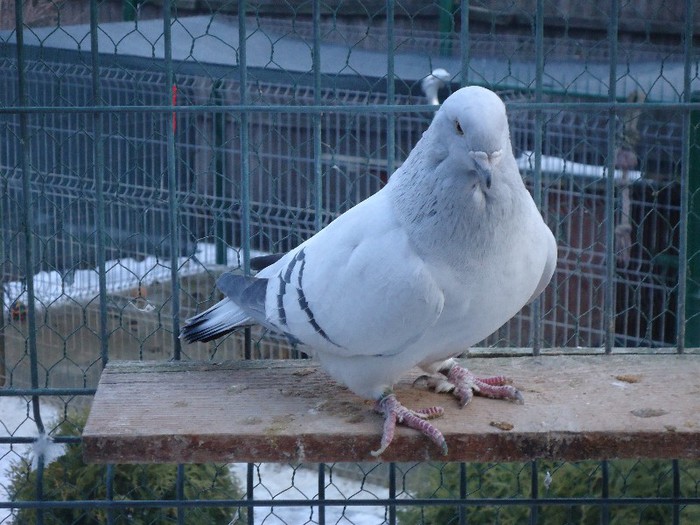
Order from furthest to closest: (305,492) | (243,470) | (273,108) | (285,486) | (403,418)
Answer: (243,470), (285,486), (305,492), (273,108), (403,418)

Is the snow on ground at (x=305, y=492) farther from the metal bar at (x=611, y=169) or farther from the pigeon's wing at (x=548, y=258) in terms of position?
the pigeon's wing at (x=548, y=258)

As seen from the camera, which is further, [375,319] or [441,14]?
[441,14]

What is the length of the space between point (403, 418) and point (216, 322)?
616 mm

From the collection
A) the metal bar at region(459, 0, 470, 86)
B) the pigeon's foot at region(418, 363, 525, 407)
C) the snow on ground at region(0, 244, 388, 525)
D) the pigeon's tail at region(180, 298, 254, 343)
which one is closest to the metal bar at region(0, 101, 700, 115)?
the metal bar at region(459, 0, 470, 86)

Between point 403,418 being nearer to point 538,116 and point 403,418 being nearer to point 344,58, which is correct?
point 538,116

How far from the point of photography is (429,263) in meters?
2.10

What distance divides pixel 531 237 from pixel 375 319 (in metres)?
0.41

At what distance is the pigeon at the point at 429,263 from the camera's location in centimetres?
204

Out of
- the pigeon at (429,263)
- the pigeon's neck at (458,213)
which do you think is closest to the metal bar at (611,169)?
the pigeon at (429,263)

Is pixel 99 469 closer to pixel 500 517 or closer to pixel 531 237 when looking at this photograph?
pixel 500 517

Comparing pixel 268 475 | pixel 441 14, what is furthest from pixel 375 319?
pixel 441 14

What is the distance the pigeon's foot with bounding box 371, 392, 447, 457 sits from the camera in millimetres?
2139

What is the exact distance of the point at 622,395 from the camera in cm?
238

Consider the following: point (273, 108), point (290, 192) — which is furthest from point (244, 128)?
point (290, 192)
